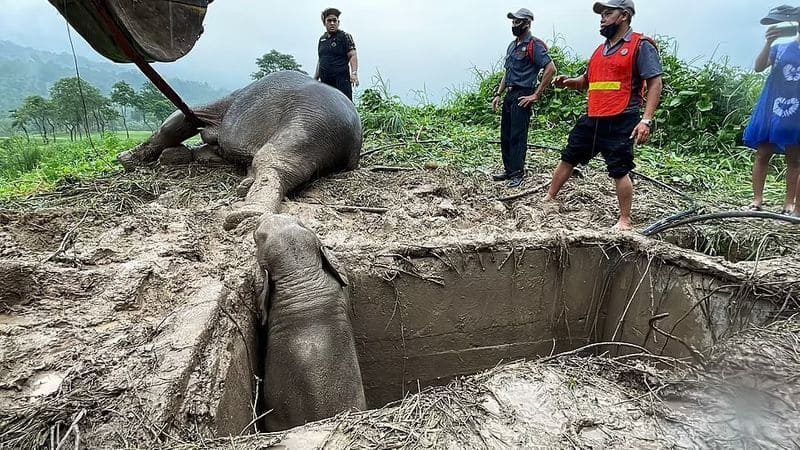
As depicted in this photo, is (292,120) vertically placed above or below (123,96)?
below

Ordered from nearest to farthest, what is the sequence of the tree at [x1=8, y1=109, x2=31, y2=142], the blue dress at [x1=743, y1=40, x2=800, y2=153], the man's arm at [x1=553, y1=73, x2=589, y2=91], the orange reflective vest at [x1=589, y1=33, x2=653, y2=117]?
the orange reflective vest at [x1=589, y1=33, x2=653, y2=117] < the blue dress at [x1=743, y1=40, x2=800, y2=153] < the man's arm at [x1=553, y1=73, x2=589, y2=91] < the tree at [x1=8, y1=109, x2=31, y2=142]

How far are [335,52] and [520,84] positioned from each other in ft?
9.37

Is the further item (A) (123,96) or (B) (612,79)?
(A) (123,96)

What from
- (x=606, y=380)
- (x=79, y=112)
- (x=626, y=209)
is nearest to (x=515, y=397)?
(x=606, y=380)

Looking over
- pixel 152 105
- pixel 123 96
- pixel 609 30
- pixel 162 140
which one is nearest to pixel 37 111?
pixel 123 96

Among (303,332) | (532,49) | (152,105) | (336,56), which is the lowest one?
(303,332)

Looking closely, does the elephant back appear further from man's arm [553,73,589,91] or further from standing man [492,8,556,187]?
man's arm [553,73,589,91]

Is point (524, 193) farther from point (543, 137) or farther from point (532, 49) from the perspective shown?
point (543, 137)

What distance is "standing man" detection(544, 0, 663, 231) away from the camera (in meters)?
3.64

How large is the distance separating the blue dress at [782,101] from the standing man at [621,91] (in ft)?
3.28

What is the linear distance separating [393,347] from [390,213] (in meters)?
1.19

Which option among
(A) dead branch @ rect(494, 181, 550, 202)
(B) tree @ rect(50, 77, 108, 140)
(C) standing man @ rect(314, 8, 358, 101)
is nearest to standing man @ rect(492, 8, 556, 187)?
(A) dead branch @ rect(494, 181, 550, 202)

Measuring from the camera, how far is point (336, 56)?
7133 millimetres

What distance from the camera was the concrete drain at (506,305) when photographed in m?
3.42
